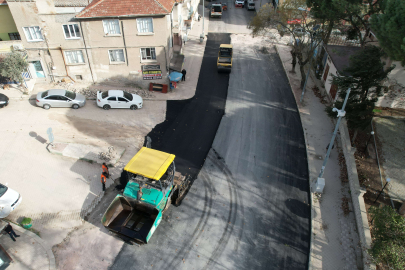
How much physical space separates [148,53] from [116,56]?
300cm

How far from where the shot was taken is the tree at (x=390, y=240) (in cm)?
1050

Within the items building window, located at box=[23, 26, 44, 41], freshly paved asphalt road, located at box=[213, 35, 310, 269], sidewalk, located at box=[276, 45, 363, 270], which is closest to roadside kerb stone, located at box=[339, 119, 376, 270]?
sidewalk, located at box=[276, 45, 363, 270]

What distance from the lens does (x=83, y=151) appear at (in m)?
18.9

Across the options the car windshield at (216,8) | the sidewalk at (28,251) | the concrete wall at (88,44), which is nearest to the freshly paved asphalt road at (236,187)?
the sidewalk at (28,251)

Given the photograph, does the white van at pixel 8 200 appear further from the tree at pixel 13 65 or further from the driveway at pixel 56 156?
the tree at pixel 13 65

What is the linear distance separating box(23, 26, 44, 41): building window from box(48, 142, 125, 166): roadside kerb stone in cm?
1121

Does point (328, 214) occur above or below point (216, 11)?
below

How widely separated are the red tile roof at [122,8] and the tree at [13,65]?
610 cm

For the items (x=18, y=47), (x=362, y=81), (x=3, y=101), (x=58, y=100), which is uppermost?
(x=362, y=81)

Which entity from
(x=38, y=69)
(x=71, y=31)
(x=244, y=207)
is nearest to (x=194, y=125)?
(x=244, y=207)

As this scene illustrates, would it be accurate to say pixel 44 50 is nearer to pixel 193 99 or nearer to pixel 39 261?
pixel 193 99

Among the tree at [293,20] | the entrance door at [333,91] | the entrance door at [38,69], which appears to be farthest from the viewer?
the entrance door at [38,69]

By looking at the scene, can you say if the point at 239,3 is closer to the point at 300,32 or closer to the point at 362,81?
the point at 300,32

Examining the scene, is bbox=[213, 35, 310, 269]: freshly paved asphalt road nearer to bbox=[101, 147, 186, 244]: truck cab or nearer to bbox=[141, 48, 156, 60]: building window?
bbox=[101, 147, 186, 244]: truck cab
